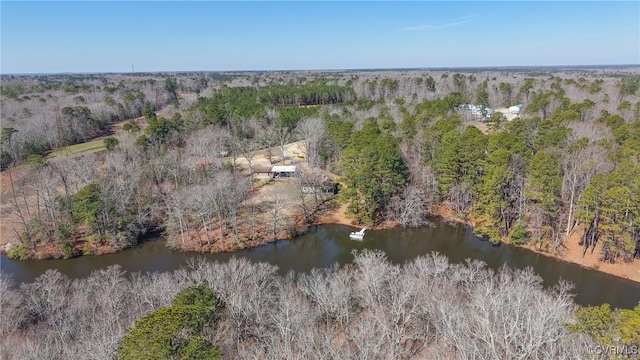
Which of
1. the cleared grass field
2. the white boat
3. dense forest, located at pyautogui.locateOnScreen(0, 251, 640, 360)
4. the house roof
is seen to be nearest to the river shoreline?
the white boat

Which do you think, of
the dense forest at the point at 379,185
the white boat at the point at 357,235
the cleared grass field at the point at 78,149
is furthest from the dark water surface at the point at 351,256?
the cleared grass field at the point at 78,149

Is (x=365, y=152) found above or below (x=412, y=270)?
above

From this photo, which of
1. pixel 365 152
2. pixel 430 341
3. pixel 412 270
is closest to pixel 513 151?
pixel 365 152

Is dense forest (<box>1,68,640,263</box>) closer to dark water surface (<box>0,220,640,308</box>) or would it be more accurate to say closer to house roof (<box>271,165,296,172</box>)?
dark water surface (<box>0,220,640,308</box>)

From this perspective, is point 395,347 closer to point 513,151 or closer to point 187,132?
point 513,151

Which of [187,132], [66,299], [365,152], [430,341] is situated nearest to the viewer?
[430,341]

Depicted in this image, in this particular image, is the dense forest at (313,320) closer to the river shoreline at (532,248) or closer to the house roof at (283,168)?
the river shoreline at (532,248)
